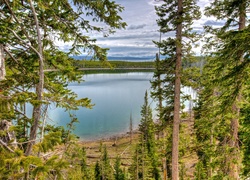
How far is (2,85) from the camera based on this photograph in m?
3.43

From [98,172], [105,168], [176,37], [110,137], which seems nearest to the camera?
[176,37]

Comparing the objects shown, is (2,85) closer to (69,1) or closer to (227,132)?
(69,1)

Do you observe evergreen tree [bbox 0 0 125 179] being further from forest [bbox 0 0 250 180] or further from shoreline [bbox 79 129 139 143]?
shoreline [bbox 79 129 139 143]

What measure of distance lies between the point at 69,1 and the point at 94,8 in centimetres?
65

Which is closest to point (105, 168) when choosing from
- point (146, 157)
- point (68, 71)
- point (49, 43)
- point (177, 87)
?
point (146, 157)

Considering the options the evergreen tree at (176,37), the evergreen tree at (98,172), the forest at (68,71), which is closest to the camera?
the forest at (68,71)

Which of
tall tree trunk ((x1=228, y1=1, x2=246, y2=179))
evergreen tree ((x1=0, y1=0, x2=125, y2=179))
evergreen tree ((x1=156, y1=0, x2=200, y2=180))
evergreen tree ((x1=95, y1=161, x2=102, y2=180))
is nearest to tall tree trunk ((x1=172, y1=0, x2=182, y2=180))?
evergreen tree ((x1=156, y1=0, x2=200, y2=180))

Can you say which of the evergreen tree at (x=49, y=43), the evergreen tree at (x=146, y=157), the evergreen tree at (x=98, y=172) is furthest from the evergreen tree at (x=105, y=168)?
the evergreen tree at (x=49, y=43)

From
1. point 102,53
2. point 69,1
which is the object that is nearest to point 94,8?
point 69,1

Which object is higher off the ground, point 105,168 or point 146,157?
point 146,157

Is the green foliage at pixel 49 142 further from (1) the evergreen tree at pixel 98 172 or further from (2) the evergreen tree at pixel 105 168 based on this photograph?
(1) the evergreen tree at pixel 98 172

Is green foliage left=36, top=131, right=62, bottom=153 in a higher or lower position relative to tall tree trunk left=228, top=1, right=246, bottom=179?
higher

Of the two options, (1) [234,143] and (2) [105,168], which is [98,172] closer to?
(2) [105,168]

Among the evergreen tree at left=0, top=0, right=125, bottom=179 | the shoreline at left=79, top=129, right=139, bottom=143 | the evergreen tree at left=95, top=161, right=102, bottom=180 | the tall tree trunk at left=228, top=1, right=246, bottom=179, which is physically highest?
the evergreen tree at left=0, top=0, right=125, bottom=179
